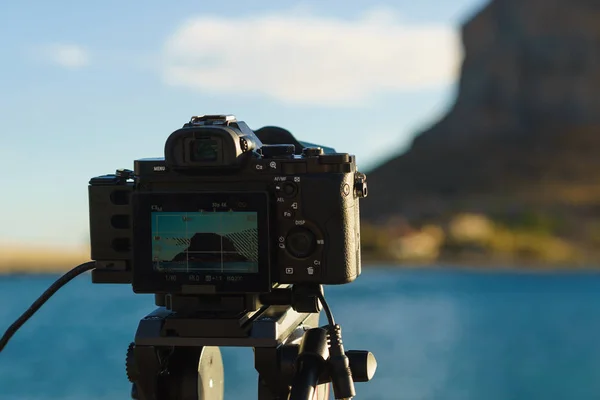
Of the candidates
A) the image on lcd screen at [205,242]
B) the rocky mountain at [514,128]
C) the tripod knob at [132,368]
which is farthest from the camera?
the rocky mountain at [514,128]

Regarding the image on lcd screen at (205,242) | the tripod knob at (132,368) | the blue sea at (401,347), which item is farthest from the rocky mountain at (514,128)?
the image on lcd screen at (205,242)

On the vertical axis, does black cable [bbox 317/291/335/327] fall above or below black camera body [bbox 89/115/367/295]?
below

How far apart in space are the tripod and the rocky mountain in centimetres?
4578

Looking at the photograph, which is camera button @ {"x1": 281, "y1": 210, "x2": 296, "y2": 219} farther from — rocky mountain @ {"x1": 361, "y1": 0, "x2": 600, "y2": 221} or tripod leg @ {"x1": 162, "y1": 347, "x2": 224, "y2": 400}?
rocky mountain @ {"x1": 361, "y1": 0, "x2": 600, "y2": 221}

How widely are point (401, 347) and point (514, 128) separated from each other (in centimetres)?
4433

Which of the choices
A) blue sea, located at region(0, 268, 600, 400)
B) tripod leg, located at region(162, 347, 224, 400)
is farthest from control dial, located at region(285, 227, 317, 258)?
blue sea, located at region(0, 268, 600, 400)

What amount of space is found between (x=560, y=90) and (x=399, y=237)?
64.7 feet

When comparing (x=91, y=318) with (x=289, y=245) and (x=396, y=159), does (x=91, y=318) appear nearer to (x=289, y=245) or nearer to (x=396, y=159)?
(x=289, y=245)

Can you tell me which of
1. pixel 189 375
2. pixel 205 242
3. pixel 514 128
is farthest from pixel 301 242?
pixel 514 128

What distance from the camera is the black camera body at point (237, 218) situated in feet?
4.69

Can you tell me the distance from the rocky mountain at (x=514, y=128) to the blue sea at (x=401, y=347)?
29.8 m

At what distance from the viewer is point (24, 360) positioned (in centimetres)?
959

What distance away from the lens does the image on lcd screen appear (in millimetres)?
1425

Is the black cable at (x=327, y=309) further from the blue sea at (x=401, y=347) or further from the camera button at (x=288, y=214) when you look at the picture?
the blue sea at (x=401, y=347)
